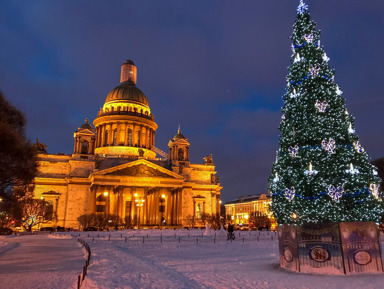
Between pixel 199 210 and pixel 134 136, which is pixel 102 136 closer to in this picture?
pixel 134 136

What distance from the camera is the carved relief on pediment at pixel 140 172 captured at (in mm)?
60969

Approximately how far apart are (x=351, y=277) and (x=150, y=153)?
69043 mm

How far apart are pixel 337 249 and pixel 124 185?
50.3 metres

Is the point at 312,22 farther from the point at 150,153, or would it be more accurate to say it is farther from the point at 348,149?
the point at 150,153

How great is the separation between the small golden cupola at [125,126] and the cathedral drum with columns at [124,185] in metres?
0.63

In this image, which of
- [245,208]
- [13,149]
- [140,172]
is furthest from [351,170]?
[245,208]

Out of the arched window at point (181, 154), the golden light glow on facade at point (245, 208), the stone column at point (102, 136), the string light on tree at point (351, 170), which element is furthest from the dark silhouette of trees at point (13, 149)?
the golden light glow on facade at point (245, 208)

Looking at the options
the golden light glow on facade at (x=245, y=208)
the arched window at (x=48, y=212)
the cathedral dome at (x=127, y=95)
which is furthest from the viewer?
the golden light glow on facade at (x=245, y=208)

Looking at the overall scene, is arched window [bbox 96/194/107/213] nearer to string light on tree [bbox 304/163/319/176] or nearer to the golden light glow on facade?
string light on tree [bbox 304/163/319/176]

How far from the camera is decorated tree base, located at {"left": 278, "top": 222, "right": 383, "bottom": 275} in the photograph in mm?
13703

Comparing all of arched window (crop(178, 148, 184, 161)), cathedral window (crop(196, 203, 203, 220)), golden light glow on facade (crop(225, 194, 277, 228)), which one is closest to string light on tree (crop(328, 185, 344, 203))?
cathedral window (crop(196, 203, 203, 220))

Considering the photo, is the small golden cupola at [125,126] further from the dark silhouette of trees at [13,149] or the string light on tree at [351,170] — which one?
the string light on tree at [351,170]

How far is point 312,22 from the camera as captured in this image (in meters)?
16.4

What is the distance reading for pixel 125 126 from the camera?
78.4m
